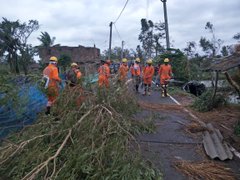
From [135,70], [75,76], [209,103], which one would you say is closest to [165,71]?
[135,70]

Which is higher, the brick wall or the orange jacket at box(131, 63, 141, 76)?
the brick wall

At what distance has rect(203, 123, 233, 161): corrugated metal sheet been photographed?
252 inches

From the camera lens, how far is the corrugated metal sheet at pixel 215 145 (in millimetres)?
6401

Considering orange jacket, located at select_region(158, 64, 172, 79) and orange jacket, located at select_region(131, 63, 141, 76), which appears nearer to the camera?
orange jacket, located at select_region(158, 64, 172, 79)

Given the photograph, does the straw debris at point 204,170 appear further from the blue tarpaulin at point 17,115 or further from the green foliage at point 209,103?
the green foliage at point 209,103

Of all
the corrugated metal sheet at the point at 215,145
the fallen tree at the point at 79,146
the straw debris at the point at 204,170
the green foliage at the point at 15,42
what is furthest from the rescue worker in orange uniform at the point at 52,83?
the green foliage at the point at 15,42

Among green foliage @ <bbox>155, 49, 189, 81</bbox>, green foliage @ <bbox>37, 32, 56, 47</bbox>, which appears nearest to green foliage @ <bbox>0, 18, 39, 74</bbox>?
green foliage @ <bbox>37, 32, 56, 47</bbox>

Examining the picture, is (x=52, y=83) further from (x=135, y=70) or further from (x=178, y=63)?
(x=178, y=63)

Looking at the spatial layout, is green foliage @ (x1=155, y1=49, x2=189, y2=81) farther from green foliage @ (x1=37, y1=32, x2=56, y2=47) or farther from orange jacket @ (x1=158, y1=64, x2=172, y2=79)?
green foliage @ (x1=37, y1=32, x2=56, y2=47)

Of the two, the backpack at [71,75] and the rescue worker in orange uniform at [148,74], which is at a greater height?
the backpack at [71,75]

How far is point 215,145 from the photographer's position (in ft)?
22.8

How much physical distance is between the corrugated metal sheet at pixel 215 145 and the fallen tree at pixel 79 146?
1568 millimetres

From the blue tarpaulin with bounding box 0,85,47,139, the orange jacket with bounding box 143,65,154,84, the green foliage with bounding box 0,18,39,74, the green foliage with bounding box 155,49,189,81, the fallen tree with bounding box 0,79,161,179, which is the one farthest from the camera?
the green foliage with bounding box 0,18,39,74

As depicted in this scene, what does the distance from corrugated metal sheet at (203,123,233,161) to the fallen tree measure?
61.7 inches
